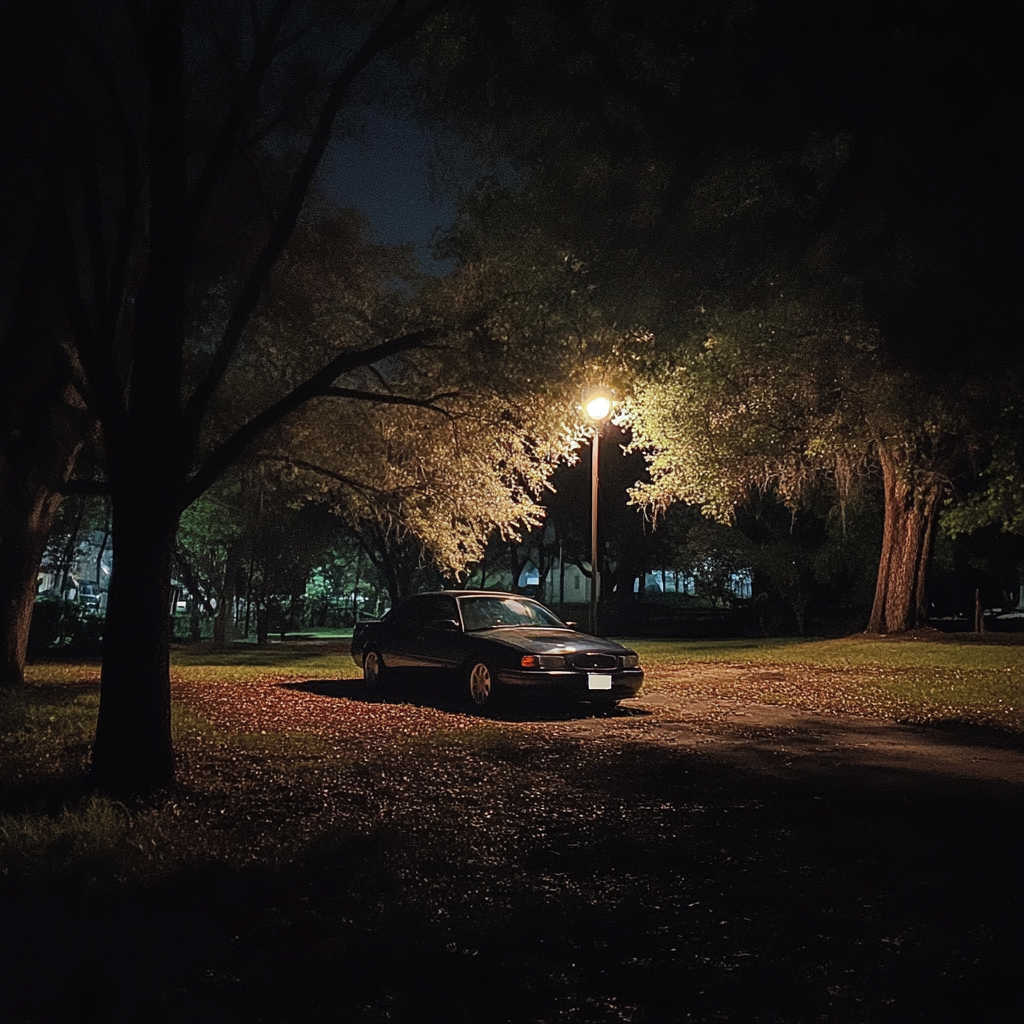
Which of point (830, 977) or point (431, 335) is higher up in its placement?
point (431, 335)

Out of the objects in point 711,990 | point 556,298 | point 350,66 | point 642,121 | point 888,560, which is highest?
point 642,121

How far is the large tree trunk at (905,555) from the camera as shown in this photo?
2447cm

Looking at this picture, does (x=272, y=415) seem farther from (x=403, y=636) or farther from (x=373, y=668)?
→ (x=373, y=668)

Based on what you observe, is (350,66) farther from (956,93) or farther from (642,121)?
(956,93)

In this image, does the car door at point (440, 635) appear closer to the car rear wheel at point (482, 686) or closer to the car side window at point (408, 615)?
the car side window at point (408, 615)

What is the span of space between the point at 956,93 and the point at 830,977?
18.9 ft

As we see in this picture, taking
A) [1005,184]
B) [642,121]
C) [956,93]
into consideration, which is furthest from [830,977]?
[642,121]

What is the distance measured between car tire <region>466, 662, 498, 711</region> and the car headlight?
1.53ft

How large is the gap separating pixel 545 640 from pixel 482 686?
966mm

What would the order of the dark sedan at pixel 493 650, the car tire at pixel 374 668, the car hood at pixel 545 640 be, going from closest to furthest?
the dark sedan at pixel 493 650 → the car hood at pixel 545 640 → the car tire at pixel 374 668

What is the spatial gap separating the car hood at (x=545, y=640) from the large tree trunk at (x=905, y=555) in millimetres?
13022

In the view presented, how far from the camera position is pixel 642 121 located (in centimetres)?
1214

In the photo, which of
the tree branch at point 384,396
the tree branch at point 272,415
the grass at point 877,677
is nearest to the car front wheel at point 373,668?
the grass at point 877,677

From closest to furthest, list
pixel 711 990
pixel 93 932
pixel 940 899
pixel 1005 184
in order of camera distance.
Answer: pixel 711 990
pixel 93 932
pixel 940 899
pixel 1005 184
